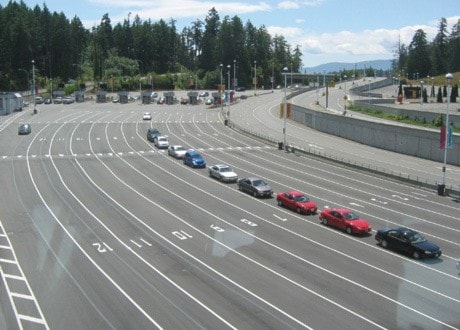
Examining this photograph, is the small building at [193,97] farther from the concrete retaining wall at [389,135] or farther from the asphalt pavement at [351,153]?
the concrete retaining wall at [389,135]

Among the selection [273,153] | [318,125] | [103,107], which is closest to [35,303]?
[273,153]

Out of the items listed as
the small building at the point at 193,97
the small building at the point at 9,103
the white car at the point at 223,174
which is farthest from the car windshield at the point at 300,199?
the small building at the point at 193,97

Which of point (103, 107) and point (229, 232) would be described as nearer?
point (229, 232)

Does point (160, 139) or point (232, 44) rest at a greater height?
point (232, 44)

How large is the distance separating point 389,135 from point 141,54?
12715 cm

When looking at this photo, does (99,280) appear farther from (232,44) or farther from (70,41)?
(232,44)

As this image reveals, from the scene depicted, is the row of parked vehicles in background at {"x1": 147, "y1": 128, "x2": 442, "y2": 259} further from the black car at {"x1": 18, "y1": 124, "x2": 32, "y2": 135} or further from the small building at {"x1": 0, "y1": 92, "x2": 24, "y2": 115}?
the small building at {"x1": 0, "y1": 92, "x2": 24, "y2": 115}

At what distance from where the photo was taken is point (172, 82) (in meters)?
155

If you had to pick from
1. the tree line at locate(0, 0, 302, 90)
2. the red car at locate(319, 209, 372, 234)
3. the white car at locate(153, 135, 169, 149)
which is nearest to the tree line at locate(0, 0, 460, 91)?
the tree line at locate(0, 0, 302, 90)

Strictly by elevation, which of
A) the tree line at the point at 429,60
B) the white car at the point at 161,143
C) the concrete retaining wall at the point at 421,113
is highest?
the tree line at the point at 429,60

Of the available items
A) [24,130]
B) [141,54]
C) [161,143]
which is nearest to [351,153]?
[161,143]

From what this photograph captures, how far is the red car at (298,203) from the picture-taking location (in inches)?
1302

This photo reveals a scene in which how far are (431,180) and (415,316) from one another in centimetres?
2580

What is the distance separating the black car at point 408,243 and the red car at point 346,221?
1.56m
